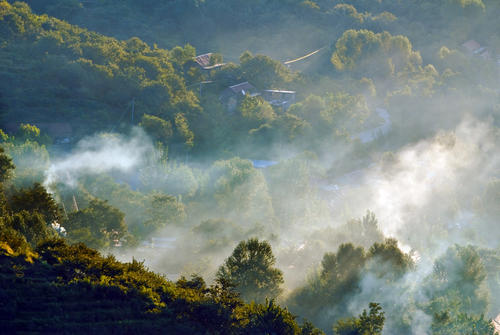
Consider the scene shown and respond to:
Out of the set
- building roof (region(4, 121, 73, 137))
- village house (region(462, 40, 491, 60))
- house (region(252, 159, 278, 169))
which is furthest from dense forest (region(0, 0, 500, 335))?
house (region(252, 159, 278, 169))

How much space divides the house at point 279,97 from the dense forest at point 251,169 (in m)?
0.20

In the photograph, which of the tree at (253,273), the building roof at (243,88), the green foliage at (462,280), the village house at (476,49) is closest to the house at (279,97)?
the building roof at (243,88)

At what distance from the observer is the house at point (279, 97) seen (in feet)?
159

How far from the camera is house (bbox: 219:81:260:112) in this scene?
46.1 metres

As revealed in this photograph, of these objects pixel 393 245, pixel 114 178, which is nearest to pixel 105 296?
pixel 393 245

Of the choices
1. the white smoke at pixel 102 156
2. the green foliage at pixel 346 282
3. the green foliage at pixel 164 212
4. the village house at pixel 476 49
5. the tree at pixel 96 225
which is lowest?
the green foliage at pixel 346 282

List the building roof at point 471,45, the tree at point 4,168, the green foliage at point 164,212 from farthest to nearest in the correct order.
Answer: the building roof at point 471,45, the green foliage at point 164,212, the tree at point 4,168

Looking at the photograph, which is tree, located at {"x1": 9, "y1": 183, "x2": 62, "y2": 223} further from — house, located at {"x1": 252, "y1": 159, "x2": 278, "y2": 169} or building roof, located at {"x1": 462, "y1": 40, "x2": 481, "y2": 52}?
building roof, located at {"x1": 462, "y1": 40, "x2": 481, "y2": 52}

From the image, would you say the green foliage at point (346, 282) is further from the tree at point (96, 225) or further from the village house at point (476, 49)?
the village house at point (476, 49)

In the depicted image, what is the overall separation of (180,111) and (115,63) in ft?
27.1

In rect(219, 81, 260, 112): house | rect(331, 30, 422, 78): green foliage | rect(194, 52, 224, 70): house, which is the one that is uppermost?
rect(331, 30, 422, 78): green foliage

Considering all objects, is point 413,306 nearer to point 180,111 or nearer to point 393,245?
point 393,245

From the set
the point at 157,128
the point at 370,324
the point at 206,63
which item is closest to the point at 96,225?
the point at 370,324

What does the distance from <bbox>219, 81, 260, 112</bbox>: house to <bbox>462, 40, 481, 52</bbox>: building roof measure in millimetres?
37476
